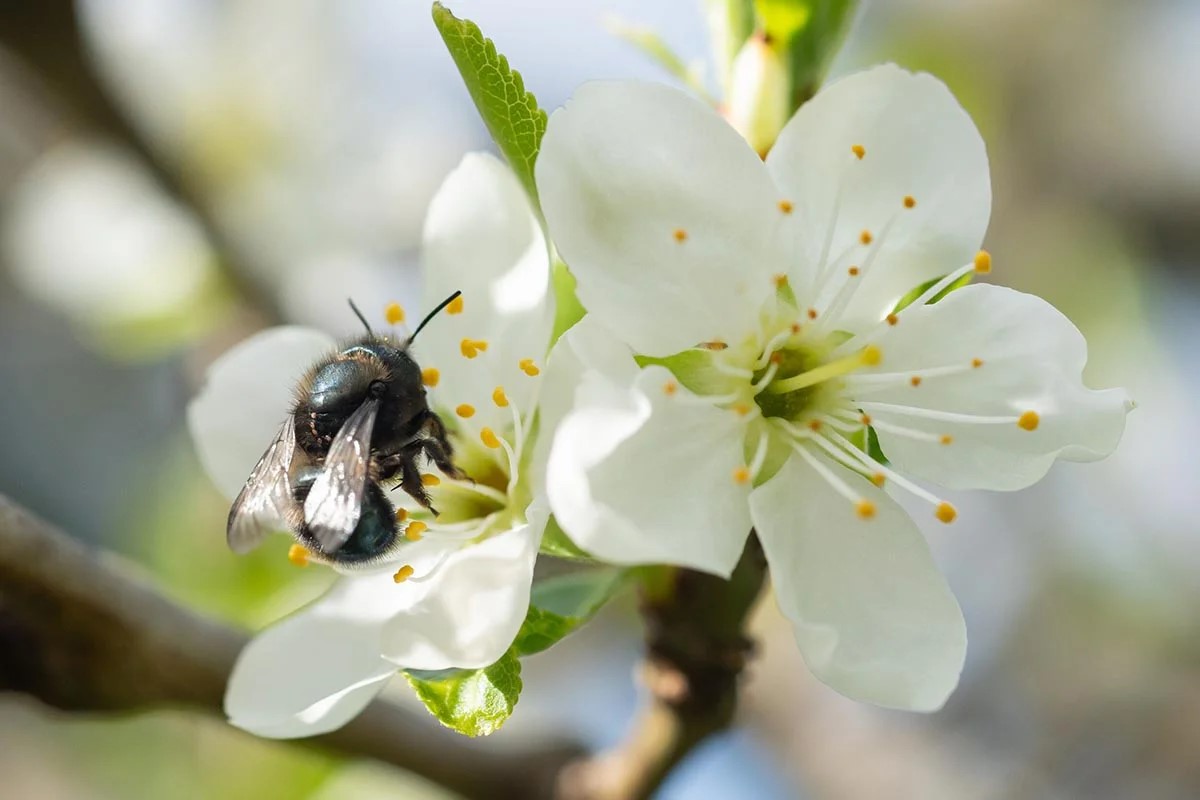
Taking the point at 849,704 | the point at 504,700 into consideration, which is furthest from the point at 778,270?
the point at 849,704

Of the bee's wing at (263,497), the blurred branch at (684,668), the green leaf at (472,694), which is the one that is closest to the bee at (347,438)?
the bee's wing at (263,497)

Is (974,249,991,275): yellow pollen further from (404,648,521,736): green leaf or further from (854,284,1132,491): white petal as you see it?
(404,648,521,736): green leaf

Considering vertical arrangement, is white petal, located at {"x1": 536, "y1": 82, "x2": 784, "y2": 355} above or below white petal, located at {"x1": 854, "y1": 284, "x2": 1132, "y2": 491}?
above

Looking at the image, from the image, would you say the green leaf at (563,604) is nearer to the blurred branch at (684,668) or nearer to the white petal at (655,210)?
the blurred branch at (684,668)

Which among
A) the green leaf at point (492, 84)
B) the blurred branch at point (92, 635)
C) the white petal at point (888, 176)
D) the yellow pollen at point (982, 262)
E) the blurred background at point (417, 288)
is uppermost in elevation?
the green leaf at point (492, 84)

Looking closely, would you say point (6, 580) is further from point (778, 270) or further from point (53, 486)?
point (53, 486)

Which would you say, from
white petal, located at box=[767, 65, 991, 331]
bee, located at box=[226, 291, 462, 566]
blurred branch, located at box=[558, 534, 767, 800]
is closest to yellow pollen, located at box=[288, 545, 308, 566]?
bee, located at box=[226, 291, 462, 566]
